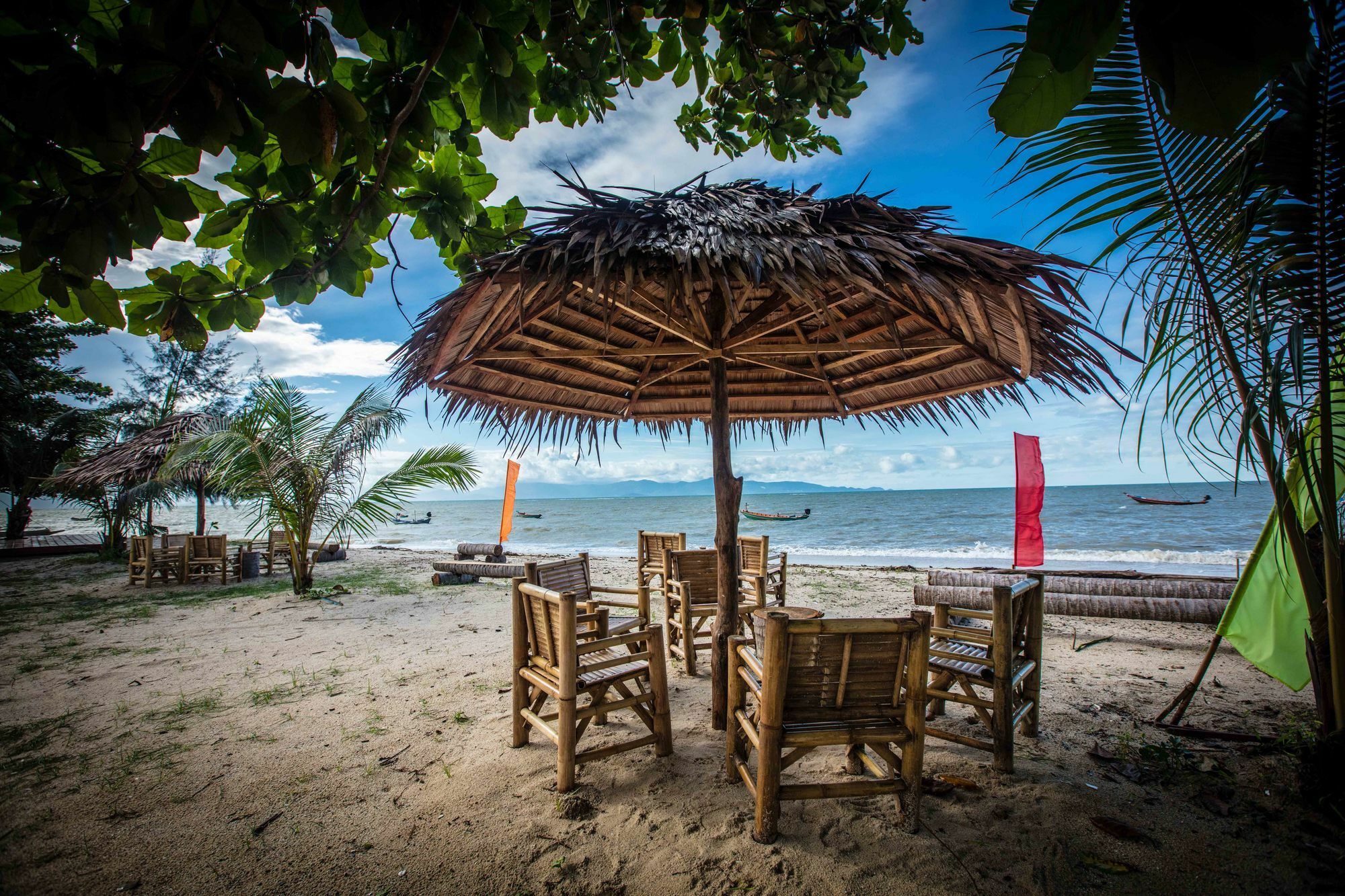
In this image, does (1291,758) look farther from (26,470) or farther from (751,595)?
(26,470)

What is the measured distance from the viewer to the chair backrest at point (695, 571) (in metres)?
4.43

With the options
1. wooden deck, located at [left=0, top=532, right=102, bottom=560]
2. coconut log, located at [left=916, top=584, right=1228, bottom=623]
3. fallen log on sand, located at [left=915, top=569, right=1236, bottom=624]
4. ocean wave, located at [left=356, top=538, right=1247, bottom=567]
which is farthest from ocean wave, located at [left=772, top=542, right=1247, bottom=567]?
wooden deck, located at [left=0, top=532, right=102, bottom=560]

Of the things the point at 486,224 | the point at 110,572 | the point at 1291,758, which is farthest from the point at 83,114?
the point at 110,572

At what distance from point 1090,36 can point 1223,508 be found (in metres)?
43.5

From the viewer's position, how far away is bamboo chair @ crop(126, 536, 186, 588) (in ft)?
27.9

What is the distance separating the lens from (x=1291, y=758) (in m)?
2.49

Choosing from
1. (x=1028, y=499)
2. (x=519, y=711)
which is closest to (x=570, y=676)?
(x=519, y=711)

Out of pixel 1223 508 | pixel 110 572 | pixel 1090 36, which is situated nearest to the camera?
pixel 1090 36

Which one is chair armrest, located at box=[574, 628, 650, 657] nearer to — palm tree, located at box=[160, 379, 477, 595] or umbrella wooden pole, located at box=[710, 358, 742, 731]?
umbrella wooden pole, located at box=[710, 358, 742, 731]

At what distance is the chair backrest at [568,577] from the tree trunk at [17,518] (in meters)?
20.1

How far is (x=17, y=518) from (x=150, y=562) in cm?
1175

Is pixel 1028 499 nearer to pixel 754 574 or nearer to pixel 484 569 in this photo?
pixel 754 574

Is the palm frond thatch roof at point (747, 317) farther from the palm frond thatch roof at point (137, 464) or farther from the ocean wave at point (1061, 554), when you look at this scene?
the ocean wave at point (1061, 554)

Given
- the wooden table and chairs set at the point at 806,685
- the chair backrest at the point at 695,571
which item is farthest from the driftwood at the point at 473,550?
the wooden table and chairs set at the point at 806,685
